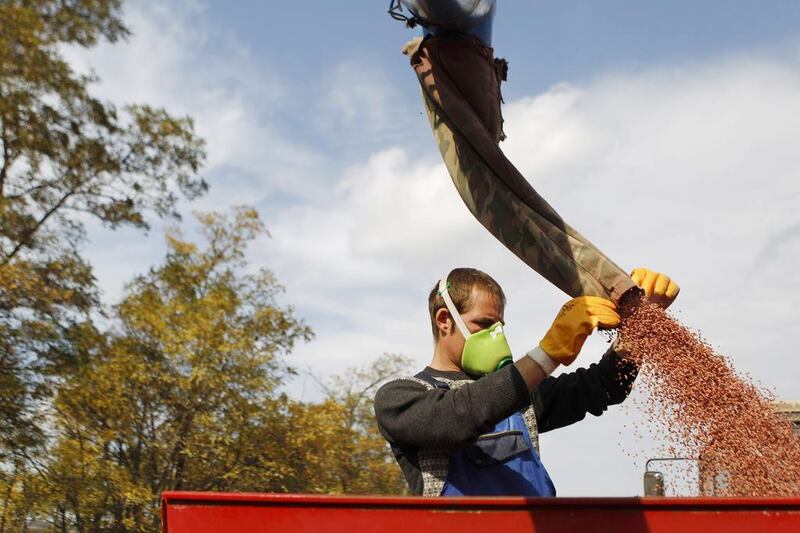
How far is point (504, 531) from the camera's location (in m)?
2.01

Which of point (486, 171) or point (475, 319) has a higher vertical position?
point (486, 171)

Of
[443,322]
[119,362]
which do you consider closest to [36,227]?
[119,362]

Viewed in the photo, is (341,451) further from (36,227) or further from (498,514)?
(498,514)

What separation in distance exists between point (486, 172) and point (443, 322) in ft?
1.72

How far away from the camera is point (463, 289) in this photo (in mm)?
2885

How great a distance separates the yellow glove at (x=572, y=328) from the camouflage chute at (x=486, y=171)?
242 mm

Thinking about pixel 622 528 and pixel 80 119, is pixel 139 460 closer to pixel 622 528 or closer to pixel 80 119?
pixel 80 119

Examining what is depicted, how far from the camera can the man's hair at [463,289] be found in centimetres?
287

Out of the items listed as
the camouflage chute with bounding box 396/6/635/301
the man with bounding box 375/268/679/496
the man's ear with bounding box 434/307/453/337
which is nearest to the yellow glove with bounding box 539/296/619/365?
the man with bounding box 375/268/679/496

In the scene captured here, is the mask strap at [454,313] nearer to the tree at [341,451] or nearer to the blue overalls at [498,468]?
the blue overalls at [498,468]

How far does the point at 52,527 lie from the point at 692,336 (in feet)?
42.1

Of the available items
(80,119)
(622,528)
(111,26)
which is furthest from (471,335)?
(111,26)

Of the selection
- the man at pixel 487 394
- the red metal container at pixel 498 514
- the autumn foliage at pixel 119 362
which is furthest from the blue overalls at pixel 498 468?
the autumn foliage at pixel 119 362

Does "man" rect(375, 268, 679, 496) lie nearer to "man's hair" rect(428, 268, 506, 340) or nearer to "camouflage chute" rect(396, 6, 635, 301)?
"man's hair" rect(428, 268, 506, 340)
